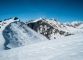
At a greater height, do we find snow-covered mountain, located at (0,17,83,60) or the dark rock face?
the dark rock face

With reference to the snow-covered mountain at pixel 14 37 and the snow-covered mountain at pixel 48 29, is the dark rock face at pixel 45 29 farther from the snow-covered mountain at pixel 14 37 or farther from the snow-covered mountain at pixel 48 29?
the snow-covered mountain at pixel 14 37

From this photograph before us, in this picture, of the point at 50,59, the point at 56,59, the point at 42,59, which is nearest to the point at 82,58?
the point at 56,59

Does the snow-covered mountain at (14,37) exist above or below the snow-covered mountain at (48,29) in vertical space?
below

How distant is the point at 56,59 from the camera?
2.91 m

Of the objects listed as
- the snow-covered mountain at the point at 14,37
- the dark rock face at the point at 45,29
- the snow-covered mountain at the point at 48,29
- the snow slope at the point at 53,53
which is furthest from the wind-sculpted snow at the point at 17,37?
the dark rock face at the point at 45,29

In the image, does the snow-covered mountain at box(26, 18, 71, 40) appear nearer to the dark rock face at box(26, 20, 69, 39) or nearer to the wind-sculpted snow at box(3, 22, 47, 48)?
the dark rock face at box(26, 20, 69, 39)

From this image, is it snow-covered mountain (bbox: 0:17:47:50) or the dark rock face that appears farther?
the dark rock face

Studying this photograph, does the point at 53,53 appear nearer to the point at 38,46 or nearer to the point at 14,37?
the point at 38,46

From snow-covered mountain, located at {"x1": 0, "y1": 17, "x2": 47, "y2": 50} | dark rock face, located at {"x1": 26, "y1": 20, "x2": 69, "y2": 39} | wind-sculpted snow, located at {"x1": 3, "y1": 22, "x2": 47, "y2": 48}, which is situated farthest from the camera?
dark rock face, located at {"x1": 26, "y1": 20, "x2": 69, "y2": 39}

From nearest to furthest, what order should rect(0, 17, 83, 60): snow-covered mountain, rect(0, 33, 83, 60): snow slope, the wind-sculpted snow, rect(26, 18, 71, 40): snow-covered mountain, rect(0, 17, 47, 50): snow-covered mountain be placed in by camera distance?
rect(0, 33, 83, 60): snow slope
rect(0, 17, 83, 60): snow-covered mountain
rect(0, 17, 47, 50): snow-covered mountain
the wind-sculpted snow
rect(26, 18, 71, 40): snow-covered mountain

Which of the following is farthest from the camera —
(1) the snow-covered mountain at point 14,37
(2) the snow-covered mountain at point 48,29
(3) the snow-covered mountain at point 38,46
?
(2) the snow-covered mountain at point 48,29

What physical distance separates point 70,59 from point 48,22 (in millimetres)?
65883

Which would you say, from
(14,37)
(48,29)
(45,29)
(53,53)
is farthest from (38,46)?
(45,29)

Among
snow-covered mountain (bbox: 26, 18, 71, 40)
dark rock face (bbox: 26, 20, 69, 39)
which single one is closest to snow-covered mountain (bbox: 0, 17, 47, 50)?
snow-covered mountain (bbox: 26, 18, 71, 40)
